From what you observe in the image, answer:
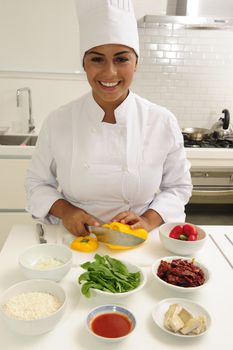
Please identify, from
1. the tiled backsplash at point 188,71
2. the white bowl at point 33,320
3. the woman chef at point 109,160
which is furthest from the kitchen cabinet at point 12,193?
the white bowl at point 33,320

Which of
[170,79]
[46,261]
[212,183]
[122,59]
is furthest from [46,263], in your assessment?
[170,79]

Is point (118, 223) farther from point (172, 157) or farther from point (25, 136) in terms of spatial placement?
point (25, 136)

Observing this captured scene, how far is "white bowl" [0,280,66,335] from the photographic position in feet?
2.41

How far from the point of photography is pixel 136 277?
3.10 feet

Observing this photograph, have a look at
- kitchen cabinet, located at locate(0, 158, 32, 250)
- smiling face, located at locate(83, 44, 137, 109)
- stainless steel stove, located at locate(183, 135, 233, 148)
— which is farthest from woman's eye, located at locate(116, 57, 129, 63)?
stainless steel stove, located at locate(183, 135, 233, 148)

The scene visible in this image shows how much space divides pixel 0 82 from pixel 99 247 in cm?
215

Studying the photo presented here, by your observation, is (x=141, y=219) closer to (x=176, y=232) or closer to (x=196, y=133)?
(x=176, y=232)

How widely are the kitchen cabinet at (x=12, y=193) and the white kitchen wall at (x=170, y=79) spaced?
69 cm

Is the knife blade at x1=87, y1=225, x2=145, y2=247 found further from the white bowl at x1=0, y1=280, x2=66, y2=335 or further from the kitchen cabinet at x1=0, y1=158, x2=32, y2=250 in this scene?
the kitchen cabinet at x1=0, y1=158, x2=32, y2=250

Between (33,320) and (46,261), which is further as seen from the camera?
(46,261)

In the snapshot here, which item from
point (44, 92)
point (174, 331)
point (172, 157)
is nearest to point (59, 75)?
point (44, 92)

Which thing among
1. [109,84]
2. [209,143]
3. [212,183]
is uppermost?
[109,84]

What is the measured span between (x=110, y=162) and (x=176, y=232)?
34 cm

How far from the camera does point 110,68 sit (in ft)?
3.76
